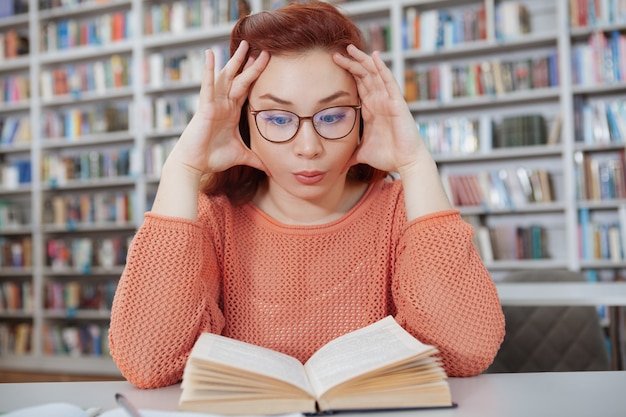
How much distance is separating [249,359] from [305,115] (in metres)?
0.48

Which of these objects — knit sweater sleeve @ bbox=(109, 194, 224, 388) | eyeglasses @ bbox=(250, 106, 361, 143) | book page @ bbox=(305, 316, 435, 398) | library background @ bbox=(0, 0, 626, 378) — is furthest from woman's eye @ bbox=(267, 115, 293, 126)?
library background @ bbox=(0, 0, 626, 378)

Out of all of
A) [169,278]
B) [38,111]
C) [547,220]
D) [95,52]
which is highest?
[95,52]

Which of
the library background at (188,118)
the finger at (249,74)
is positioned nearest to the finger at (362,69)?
the finger at (249,74)

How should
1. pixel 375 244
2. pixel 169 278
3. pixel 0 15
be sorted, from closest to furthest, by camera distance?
pixel 169 278
pixel 375 244
pixel 0 15

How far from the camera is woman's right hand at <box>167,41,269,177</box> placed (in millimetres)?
1082

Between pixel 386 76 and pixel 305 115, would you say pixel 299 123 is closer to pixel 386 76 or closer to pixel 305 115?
pixel 305 115

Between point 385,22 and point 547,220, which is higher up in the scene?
point 385,22

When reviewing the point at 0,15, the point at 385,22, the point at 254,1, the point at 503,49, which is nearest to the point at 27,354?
the point at 0,15

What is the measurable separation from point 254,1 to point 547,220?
8.30 feet

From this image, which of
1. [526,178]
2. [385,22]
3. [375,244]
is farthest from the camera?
[385,22]

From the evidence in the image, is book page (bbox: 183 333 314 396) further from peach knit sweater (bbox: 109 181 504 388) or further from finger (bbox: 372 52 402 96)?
finger (bbox: 372 52 402 96)

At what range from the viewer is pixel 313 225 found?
1.18 m

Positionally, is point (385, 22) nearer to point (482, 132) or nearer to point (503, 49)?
point (503, 49)

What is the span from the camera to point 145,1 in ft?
15.4
